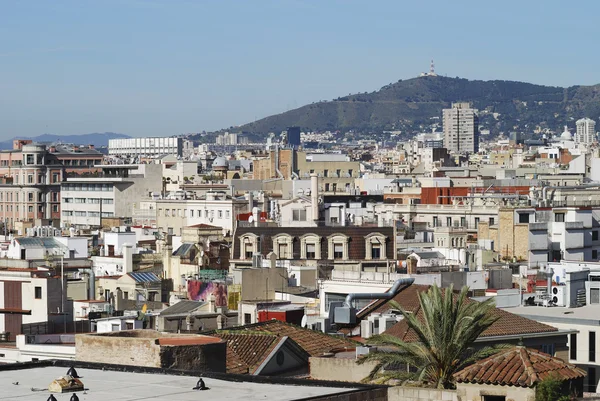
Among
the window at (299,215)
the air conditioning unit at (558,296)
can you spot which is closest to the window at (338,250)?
the window at (299,215)

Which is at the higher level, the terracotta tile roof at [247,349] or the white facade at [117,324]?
the terracotta tile roof at [247,349]

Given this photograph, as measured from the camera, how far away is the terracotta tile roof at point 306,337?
3300 centimetres

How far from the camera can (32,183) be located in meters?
165

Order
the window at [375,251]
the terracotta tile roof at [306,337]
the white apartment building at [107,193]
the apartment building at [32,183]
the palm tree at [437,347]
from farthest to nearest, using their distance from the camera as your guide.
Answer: the apartment building at [32,183], the white apartment building at [107,193], the window at [375,251], the terracotta tile roof at [306,337], the palm tree at [437,347]

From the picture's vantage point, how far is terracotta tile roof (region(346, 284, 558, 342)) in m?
31.8

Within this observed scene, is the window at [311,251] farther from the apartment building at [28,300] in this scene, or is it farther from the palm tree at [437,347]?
the palm tree at [437,347]

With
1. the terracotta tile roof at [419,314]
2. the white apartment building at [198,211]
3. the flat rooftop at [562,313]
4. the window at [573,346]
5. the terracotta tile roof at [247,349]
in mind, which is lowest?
the window at [573,346]

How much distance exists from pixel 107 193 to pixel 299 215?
63.5m

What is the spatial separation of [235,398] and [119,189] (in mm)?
126579

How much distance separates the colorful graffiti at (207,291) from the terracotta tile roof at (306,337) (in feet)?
55.3

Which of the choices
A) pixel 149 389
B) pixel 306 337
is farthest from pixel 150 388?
pixel 306 337

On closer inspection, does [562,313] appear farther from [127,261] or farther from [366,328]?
[127,261]

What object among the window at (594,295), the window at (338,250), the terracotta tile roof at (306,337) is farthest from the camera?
the window at (338,250)

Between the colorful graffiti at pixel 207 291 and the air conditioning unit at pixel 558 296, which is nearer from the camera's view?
the air conditioning unit at pixel 558 296
